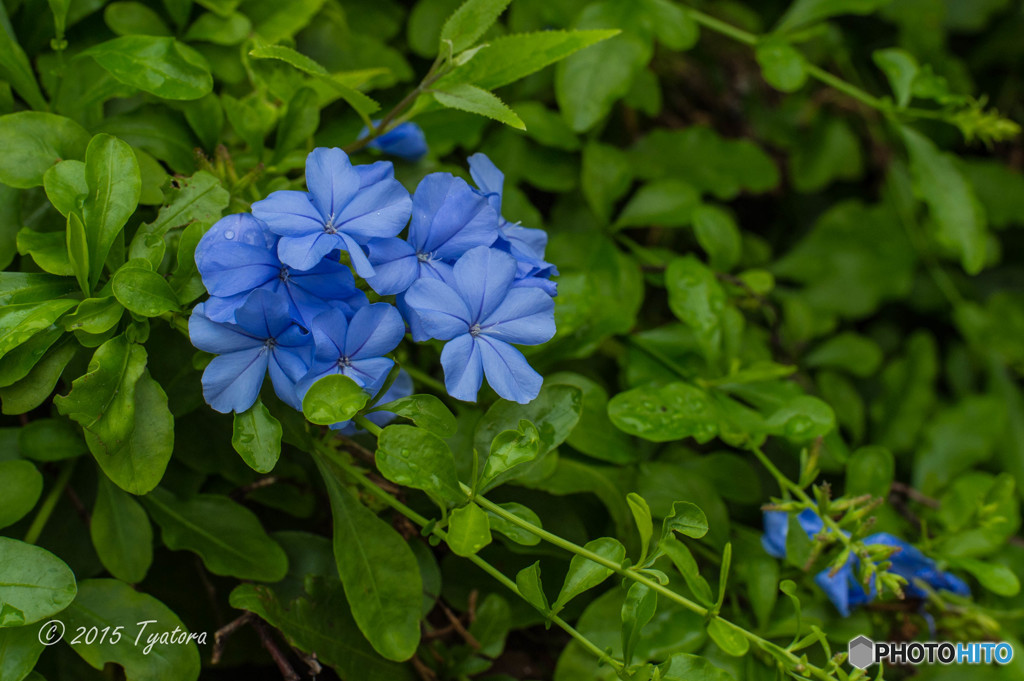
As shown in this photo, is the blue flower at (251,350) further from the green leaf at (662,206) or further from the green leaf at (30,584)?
the green leaf at (662,206)

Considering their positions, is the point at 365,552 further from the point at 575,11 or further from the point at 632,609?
the point at 575,11

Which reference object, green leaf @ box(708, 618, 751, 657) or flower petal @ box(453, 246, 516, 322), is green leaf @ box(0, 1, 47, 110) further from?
green leaf @ box(708, 618, 751, 657)

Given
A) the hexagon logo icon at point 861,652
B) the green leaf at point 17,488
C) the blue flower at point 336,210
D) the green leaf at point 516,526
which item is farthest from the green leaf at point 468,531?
the hexagon logo icon at point 861,652

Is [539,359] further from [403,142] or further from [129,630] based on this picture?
[129,630]

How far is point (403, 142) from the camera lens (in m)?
1.01

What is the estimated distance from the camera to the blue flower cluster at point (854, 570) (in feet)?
3.35

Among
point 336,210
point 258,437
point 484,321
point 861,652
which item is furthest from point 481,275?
point 861,652

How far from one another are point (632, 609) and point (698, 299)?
0.47 m

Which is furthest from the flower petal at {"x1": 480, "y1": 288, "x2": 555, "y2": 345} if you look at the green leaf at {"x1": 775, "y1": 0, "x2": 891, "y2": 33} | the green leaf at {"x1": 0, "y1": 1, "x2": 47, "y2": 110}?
the green leaf at {"x1": 775, "y1": 0, "x2": 891, "y2": 33}

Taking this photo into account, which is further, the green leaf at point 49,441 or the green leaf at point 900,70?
the green leaf at point 900,70

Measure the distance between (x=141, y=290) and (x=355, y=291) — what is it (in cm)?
19

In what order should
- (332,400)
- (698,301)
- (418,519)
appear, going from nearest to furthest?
(332,400), (418,519), (698,301)

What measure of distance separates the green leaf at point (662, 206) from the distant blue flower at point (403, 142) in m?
Result: 0.37

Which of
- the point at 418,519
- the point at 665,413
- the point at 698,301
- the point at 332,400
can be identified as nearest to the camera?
the point at 332,400
